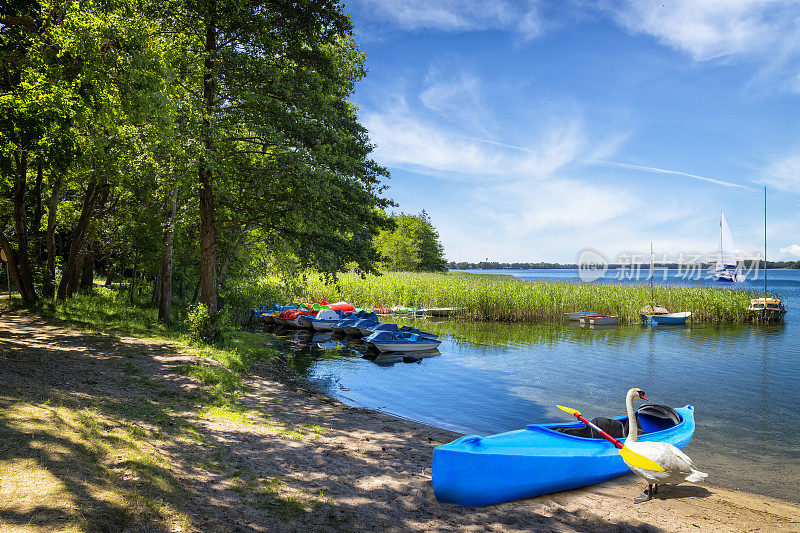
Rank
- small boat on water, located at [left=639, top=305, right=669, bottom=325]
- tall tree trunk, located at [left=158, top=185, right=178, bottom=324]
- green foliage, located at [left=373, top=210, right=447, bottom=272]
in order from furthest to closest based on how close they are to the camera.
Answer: green foliage, located at [left=373, top=210, right=447, bottom=272]
small boat on water, located at [left=639, top=305, right=669, bottom=325]
tall tree trunk, located at [left=158, top=185, right=178, bottom=324]

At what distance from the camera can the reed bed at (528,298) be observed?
33938mm

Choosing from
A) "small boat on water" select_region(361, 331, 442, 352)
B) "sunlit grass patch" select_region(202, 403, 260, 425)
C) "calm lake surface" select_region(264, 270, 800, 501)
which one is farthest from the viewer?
"small boat on water" select_region(361, 331, 442, 352)

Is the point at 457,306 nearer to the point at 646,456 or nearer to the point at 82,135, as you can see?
the point at 82,135

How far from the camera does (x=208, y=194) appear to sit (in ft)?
51.2

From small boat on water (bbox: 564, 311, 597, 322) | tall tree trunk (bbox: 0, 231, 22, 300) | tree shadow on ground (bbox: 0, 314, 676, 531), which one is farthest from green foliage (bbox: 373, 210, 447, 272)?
tree shadow on ground (bbox: 0, 314, 676, 531)

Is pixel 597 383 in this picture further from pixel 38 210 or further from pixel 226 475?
pixel 38 210

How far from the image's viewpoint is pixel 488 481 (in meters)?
6.59

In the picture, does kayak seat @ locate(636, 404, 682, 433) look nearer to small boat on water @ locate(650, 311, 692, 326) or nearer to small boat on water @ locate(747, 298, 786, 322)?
small boat on water @ locate(650, 311, 692, 326)

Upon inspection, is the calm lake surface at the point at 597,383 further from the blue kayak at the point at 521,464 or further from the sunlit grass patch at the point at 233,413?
the sunlit grass patch at the point at 233,413

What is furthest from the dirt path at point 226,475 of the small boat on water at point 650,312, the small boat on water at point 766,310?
the small boat on water at point 766,310

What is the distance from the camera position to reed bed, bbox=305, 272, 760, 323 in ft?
111

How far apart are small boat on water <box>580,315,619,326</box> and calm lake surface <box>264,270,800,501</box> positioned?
3800 mm

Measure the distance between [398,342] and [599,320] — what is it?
Answer: 18805 mm

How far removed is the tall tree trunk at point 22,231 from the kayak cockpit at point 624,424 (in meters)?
18.5
